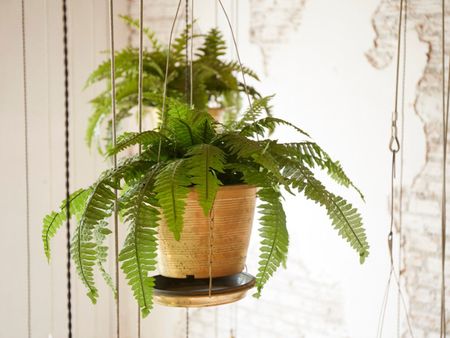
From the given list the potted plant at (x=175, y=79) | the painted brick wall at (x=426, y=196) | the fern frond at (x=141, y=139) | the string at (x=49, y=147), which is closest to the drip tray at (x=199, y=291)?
the fern frond at (x=141, y=139)

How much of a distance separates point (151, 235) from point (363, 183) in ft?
8.26

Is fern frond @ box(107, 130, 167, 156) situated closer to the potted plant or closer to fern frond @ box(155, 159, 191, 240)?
fern frond @ box(155, 159, 191, 240)

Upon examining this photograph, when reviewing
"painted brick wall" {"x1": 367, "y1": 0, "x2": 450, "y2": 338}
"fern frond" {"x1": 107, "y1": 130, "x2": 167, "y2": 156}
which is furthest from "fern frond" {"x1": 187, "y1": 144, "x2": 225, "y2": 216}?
"painted brick wall" {"x1": 367, "y1": 0, "x2": 450, "y2": 338}

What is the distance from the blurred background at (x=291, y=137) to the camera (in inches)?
140

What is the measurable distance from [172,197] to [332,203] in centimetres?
38

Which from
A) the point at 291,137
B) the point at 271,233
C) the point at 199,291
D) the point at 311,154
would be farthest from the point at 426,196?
the point at 199,291

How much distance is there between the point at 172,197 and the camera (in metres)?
1.41

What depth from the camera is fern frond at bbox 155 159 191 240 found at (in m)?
1.40

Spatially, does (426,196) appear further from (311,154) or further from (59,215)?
(59,215)

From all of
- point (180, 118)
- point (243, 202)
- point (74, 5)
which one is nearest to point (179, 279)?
point (243, 202)

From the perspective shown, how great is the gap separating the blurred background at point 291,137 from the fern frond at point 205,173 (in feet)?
7.43

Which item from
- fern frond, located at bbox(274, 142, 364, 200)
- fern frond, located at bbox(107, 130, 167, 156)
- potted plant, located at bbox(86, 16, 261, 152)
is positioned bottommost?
fern frond, located at bbox(274, 142, 364, 200)

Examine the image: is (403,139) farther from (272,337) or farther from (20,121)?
(20,121)

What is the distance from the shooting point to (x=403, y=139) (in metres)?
3.61
